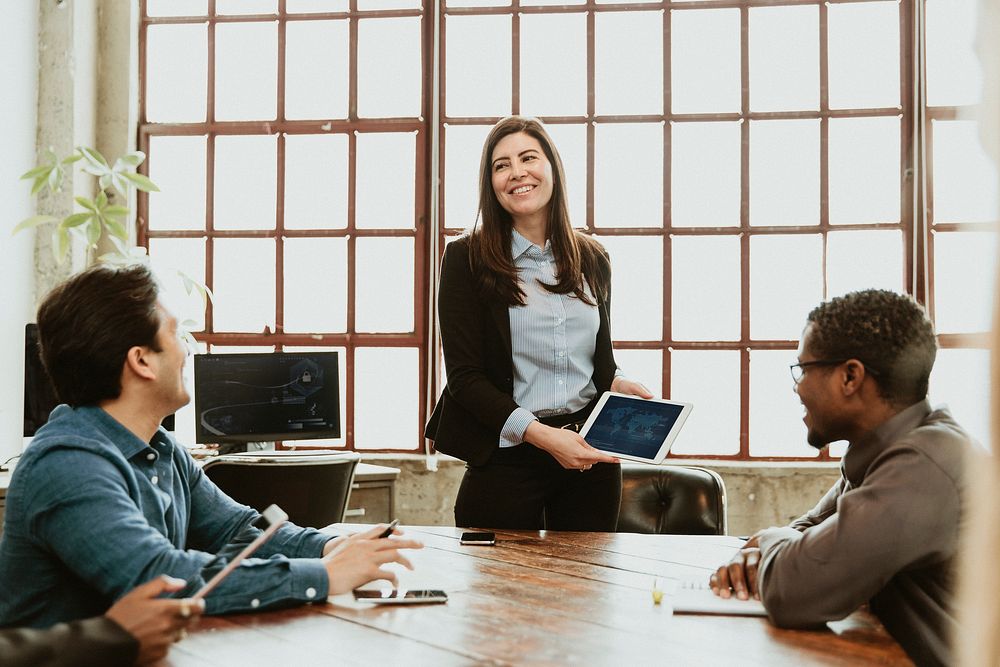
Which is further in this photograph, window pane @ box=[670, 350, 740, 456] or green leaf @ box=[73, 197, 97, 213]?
window pane @ box=[670, 350, 740, 456]

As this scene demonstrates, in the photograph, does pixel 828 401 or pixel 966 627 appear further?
pixel 828 401

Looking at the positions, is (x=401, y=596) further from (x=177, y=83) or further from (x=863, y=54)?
(x=177, y=83)

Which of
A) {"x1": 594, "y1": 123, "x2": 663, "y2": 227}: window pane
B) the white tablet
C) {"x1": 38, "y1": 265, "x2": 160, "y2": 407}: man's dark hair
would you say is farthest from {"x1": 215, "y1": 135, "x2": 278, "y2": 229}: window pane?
{"x1": 38, "y1": 265, "x2": 160, "y2": 407}: man's dark hair

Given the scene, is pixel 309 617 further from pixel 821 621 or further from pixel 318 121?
pixel 318 121

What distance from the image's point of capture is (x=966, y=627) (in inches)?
10.3

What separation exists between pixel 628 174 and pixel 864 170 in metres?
1.06

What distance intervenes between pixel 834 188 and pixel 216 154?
2.96m

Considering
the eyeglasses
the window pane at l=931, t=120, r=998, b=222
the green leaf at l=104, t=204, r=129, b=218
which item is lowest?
the eyeglasses

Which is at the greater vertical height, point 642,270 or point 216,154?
point 216,154

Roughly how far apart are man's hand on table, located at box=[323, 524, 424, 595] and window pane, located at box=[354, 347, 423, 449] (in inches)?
118

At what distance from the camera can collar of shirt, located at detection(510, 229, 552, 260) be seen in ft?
7.93

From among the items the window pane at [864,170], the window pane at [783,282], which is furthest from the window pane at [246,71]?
the window pane at [864,170]

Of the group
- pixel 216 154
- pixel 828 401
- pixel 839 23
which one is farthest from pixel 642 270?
pixel 828 401

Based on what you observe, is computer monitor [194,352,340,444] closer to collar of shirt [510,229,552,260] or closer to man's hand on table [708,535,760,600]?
collar of shirt [510,229,552,260]
